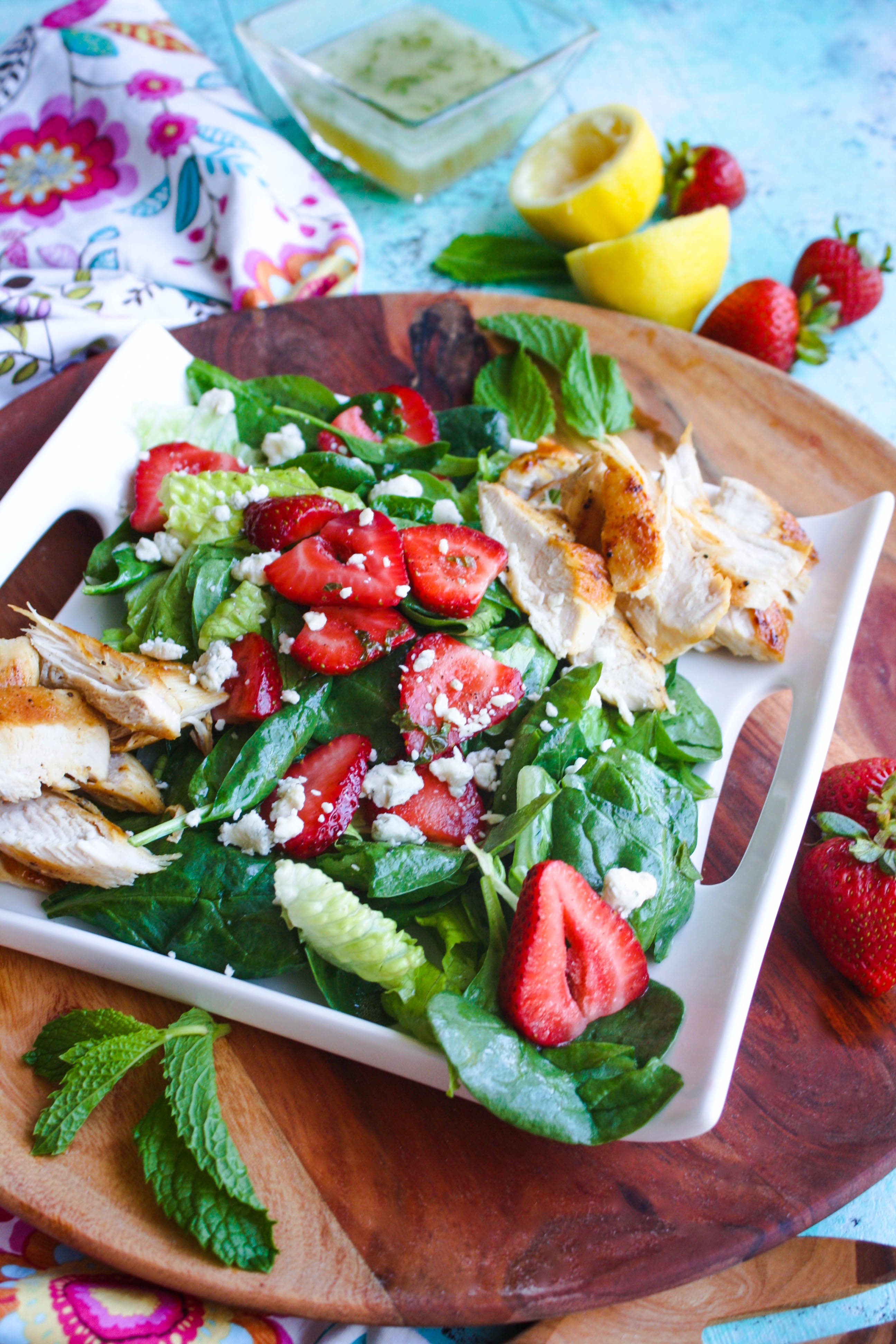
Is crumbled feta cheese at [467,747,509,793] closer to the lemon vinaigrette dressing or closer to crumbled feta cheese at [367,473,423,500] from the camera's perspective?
crumbled feta cheese at [367,473,423,500]

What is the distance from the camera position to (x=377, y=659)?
7.55ft

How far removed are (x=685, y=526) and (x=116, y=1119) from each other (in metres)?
1.88

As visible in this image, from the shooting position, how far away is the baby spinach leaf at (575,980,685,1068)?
74.1 inches

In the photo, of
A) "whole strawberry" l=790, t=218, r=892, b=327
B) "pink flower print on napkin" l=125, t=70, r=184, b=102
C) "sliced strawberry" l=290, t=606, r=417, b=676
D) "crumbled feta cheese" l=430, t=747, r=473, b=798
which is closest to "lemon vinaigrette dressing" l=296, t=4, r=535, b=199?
"pink flower print on napkin" l=125, t=70, r=184, b=102

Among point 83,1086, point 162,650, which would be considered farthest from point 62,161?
point 83,1086

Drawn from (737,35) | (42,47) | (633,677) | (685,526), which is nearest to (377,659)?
(633,677)

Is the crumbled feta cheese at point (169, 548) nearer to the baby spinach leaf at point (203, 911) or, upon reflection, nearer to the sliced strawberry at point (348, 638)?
the sliced strawberry at point (348, 638)

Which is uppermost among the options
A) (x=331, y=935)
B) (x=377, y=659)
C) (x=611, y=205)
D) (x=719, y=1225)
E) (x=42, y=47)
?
(x=42, y=47)

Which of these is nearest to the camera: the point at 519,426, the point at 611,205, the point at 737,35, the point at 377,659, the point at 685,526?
the point at 377,659

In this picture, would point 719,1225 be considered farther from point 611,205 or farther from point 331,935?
point 611,205

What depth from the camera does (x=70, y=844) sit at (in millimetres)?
2045

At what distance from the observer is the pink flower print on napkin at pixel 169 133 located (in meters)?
3.77

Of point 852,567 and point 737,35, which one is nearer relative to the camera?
point 852,567

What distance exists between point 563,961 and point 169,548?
1412 millimetres
